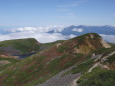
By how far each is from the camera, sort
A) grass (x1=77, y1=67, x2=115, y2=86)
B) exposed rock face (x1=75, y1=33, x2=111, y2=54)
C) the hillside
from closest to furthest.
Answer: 1. grass (x1=77, y1=67, x2=115, y2=86)
2. the hillside
3. exposed rock face (x1=75, y1=33, x2=111, y2=54)

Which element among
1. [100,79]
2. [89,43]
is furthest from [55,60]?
[100,79]

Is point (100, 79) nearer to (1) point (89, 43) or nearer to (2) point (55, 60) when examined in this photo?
(2) point (55, 60)

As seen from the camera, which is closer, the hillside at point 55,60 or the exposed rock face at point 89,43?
the hillside at point 55,60

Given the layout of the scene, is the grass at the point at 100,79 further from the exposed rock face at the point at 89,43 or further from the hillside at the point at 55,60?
the exposed rock face at the point at 89,43

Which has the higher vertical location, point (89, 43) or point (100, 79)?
point (100, 79)

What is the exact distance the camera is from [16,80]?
77.1 meters

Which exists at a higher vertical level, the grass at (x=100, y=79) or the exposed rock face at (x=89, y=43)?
the grass at (x=100, y=79)

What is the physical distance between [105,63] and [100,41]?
47.6 m

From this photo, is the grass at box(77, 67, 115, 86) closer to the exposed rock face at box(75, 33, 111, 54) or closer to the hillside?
the hillside

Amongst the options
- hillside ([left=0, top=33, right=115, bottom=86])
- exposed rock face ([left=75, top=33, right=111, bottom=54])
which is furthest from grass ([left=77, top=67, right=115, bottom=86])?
exposed rock face ([left=75, top=33, right=111, bottom=54])

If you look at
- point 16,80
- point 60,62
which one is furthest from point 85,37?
point 16,80

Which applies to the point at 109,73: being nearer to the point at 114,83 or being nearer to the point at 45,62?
the point at 114,83

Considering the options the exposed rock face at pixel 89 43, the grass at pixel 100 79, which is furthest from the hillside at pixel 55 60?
the grass at pixel 100 79

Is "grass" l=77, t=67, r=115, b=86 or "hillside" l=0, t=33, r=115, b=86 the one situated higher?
"grass" l=77, t=67, r=115, b=86
